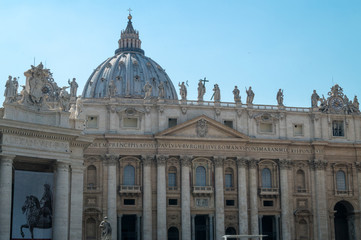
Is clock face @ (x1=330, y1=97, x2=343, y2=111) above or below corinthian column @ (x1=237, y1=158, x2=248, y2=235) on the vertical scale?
above

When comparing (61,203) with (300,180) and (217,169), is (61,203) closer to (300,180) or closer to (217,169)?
(217,169)

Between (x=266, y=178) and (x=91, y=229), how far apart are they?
2066 cm

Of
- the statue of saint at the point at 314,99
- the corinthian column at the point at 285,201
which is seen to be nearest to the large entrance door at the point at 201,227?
the corinthian column at the point at 285,201

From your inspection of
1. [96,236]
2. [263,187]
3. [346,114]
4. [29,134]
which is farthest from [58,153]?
[346,114]

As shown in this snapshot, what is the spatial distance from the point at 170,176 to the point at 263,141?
1132cm

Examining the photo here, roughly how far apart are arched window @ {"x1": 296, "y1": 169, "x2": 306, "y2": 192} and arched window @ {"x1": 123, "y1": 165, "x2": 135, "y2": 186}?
1912 cm

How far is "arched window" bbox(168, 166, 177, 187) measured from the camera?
71.0m

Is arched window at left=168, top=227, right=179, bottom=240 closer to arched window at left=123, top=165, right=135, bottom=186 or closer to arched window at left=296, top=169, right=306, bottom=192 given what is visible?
arched window at left=123, top=165, right=135, bottom=186

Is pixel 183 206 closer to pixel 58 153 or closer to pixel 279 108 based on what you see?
pixel 279 108

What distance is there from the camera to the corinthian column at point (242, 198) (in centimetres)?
7044

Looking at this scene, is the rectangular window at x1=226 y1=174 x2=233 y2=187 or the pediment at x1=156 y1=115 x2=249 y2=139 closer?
the pediment at x1=156 y1=115 x2=249 y2=139

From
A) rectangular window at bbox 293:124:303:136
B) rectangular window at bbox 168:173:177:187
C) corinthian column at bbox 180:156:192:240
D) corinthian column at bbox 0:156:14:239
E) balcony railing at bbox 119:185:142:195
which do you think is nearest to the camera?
corinthian column at bbox 0:156:14:239

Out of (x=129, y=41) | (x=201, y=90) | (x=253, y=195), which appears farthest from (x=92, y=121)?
(x=129, y=41)

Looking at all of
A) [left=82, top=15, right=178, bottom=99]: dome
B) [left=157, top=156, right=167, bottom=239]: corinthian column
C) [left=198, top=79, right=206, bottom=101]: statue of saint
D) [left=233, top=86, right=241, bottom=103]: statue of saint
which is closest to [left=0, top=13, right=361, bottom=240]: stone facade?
[left=157, top=156, right=167, bottom=239]: corinthian column
